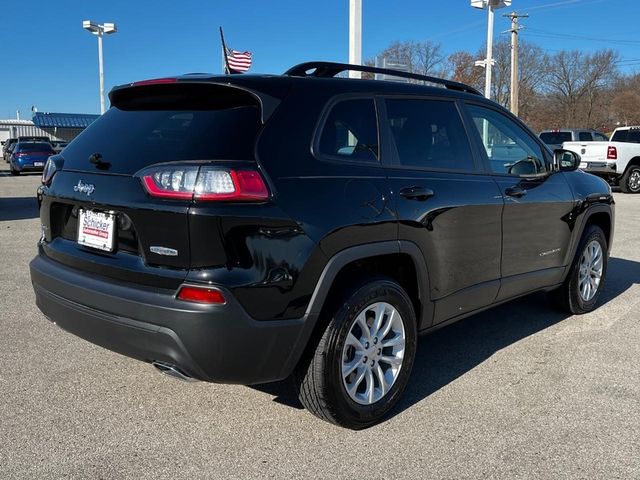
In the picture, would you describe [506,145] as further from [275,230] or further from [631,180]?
[631,180]

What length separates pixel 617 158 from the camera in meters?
18.0

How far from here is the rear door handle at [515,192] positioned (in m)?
4.16

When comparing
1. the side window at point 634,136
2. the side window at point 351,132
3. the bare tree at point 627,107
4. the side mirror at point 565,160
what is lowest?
the side mirror at point 565,160

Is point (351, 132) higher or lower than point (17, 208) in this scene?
higher

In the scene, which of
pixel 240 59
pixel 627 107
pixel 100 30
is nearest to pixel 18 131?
pixel 100 30

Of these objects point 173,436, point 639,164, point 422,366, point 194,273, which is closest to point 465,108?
point 422,366

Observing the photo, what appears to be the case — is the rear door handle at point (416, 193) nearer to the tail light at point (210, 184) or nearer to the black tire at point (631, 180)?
the tail light at point (210, 184)

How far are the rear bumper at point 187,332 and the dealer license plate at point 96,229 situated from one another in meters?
0.17

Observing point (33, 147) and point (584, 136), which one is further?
point (33, 147)

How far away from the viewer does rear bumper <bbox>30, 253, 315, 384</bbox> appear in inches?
103

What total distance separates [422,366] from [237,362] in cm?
176

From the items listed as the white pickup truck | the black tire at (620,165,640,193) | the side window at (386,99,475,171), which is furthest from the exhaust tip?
the black tire at (620,165,640,193)

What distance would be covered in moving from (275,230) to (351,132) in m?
0.86

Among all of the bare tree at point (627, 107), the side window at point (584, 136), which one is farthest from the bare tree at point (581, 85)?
the side window at point (584, 136)
